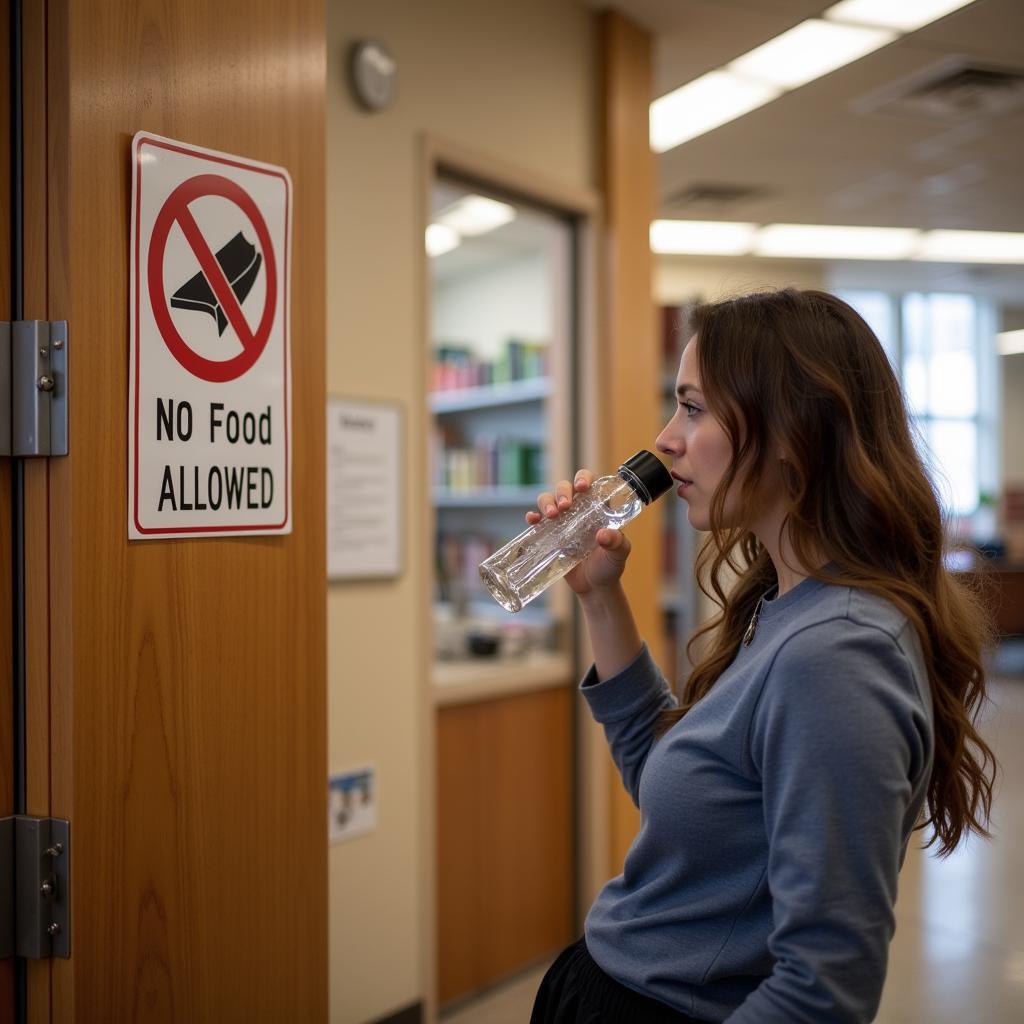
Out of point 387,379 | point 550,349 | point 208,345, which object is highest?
point 550,349

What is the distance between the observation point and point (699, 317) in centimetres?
129

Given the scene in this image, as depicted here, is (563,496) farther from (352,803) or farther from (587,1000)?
(352,803)

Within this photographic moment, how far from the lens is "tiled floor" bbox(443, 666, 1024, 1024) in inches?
115

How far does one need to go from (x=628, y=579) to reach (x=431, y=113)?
4.96 feet

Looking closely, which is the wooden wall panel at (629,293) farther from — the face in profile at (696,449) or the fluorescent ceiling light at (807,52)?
the face in profile at (696,449)

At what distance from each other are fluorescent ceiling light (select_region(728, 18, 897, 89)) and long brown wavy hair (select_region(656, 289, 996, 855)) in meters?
2.71

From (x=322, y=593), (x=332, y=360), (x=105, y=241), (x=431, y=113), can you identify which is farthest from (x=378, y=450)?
(x=105, y=241)

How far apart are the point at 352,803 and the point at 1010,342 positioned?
32.7 feet

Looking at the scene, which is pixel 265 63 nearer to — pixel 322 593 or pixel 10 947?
pixel 322 593

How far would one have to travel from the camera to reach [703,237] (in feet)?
22.2

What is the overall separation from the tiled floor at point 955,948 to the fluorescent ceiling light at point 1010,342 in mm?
6881

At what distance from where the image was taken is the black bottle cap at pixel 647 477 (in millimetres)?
1398

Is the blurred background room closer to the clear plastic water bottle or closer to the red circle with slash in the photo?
the clear plastic water bottle

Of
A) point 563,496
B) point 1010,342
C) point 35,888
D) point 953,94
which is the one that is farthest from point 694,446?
point 1010,342
